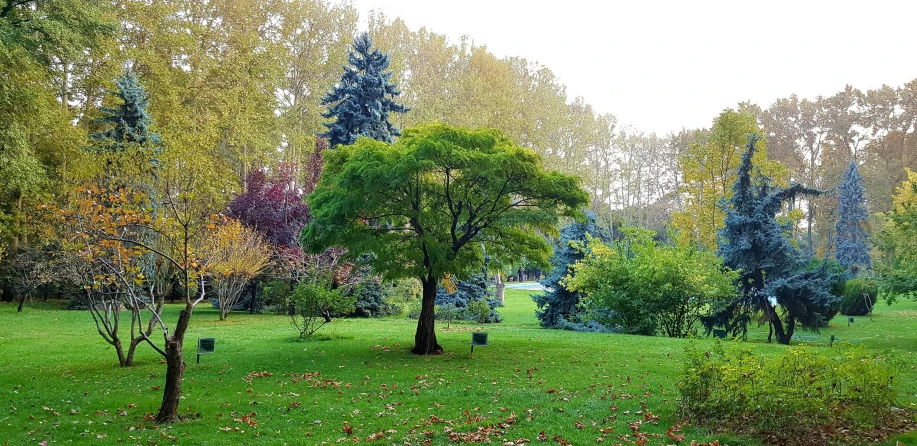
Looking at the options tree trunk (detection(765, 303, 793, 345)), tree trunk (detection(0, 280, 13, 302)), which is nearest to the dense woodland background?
tree trunk (detection(0, 280, 13, 302))

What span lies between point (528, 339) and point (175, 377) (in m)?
10.6

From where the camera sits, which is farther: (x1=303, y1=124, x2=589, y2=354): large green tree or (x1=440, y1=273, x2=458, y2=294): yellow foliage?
(x1=440, y1=273, x2=458, y2=294): yellow foliage

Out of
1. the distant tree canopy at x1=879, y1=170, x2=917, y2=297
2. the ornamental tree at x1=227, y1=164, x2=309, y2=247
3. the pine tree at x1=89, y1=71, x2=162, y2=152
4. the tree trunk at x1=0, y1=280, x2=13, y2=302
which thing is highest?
the pine tree at x1=89, y1=71, x2=162, y2=152

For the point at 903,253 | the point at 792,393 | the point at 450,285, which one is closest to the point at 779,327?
the point at 903,253

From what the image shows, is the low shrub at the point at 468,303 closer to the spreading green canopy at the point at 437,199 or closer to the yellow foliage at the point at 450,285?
the yellow foliage at the point at 450,285

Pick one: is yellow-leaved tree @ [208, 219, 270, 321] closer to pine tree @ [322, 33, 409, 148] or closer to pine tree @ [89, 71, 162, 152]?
pine tree @ [322, 33, 409, 148]

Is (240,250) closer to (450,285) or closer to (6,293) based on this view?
(450,285)

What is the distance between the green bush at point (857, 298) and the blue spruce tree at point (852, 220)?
15034 millimetres

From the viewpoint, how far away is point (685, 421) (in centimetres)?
709

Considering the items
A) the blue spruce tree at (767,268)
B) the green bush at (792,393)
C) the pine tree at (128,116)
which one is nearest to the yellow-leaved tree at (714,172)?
the blue spruce tree at (767,268)

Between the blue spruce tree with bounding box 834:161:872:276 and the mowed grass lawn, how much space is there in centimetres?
3405

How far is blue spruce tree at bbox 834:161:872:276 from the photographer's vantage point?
41844 mm

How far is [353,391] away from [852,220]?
44.7 m

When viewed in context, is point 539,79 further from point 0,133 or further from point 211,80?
point 0,133
